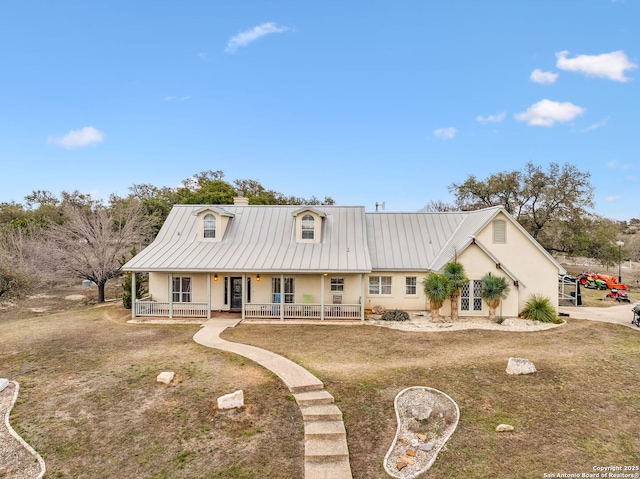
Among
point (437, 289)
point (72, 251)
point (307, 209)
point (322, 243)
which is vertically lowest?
point (437, 289)

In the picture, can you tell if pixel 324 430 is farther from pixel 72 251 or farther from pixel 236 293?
pixel 72 251

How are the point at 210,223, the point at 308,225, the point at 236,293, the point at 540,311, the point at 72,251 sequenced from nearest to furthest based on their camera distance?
the point at 540,311, the point at 236,293, the point at 308,225, the point at 210,223, the point at 72,251

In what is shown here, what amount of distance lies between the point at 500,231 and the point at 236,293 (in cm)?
1519

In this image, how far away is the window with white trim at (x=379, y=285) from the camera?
1975 cm

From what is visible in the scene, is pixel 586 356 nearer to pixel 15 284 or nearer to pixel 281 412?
pixel 281 412

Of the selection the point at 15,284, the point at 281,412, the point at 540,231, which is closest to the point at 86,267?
the point at 15,284

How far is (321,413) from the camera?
26.7 ft

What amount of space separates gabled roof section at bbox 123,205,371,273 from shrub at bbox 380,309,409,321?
2770mm

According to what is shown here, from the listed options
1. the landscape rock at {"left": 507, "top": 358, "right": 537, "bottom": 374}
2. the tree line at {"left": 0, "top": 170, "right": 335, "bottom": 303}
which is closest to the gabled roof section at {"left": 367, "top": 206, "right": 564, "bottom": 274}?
the landscape rock at {"left": 507, "top": 358, "right": 537, "bottom": 374}

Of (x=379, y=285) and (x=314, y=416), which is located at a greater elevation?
(x=379, y=285)

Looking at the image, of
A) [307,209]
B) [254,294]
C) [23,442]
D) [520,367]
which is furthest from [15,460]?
[307,209]

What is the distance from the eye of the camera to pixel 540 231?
121 feet

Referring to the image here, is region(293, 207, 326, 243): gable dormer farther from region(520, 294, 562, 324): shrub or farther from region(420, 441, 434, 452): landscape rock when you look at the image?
region(420, 441, 434, 452): landscape rock

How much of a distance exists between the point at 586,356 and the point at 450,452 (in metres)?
8.62
